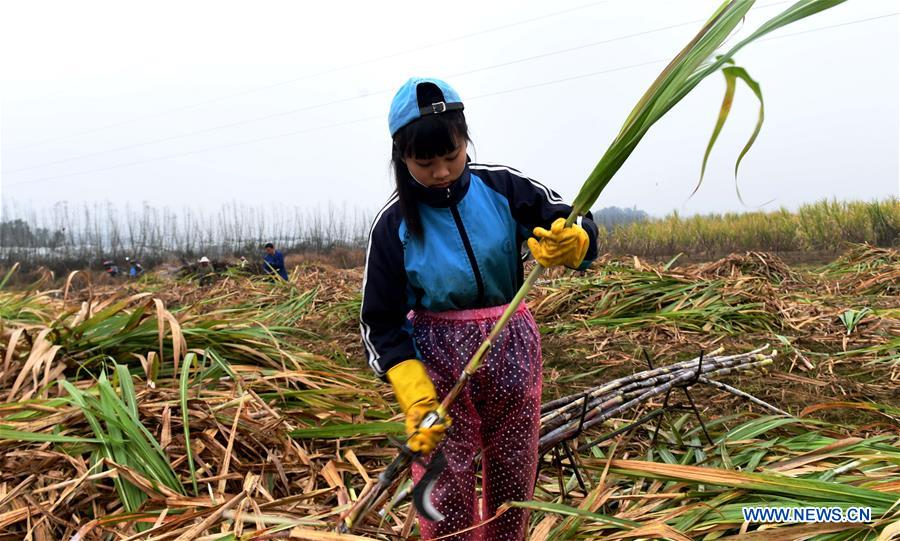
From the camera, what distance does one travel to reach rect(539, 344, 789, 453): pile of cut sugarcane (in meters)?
1.93

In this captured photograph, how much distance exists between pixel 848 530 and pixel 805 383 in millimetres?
1496

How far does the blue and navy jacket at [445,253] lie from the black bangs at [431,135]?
0.34 feet

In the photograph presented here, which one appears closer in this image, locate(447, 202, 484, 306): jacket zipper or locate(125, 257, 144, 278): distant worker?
locate(447, 202, 484, 306): jacket zipper

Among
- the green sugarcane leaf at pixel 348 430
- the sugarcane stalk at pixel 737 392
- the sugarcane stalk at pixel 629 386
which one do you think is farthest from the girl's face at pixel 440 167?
the sugarcane stalk at pixel 737 392

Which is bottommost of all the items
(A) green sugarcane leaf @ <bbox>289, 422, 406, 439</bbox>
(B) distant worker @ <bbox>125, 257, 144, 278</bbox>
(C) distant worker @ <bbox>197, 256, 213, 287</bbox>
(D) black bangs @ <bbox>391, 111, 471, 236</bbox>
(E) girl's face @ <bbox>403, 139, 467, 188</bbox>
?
(B) distant worker @ <bbox>125, 257, 144, 278</bbox>

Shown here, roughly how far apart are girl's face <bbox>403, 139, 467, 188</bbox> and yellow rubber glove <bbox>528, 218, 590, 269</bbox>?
0.73 feet

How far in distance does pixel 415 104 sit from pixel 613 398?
1.31m

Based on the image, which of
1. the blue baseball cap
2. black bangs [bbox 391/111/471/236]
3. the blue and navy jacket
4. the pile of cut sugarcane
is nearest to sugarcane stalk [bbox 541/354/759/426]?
the pile of cut sugarcane

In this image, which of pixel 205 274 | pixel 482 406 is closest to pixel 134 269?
pixel 205 274

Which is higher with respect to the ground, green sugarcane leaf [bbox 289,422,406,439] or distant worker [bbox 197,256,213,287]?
green sugarcane leaf [bbox 289,422,406,439]

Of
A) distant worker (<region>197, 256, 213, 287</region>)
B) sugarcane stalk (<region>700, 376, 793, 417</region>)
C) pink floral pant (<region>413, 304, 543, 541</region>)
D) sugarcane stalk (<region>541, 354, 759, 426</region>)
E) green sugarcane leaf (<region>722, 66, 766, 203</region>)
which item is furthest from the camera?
distant worker (<region>197, 256, 213, 287</region>)

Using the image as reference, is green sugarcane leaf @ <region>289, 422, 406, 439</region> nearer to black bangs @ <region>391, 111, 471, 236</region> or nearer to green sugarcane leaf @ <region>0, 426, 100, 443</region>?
green sugarcane leaf @ <region>0, 426, 100, 443</region>

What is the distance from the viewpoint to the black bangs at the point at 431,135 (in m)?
1.24

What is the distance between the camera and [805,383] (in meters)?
2.78
